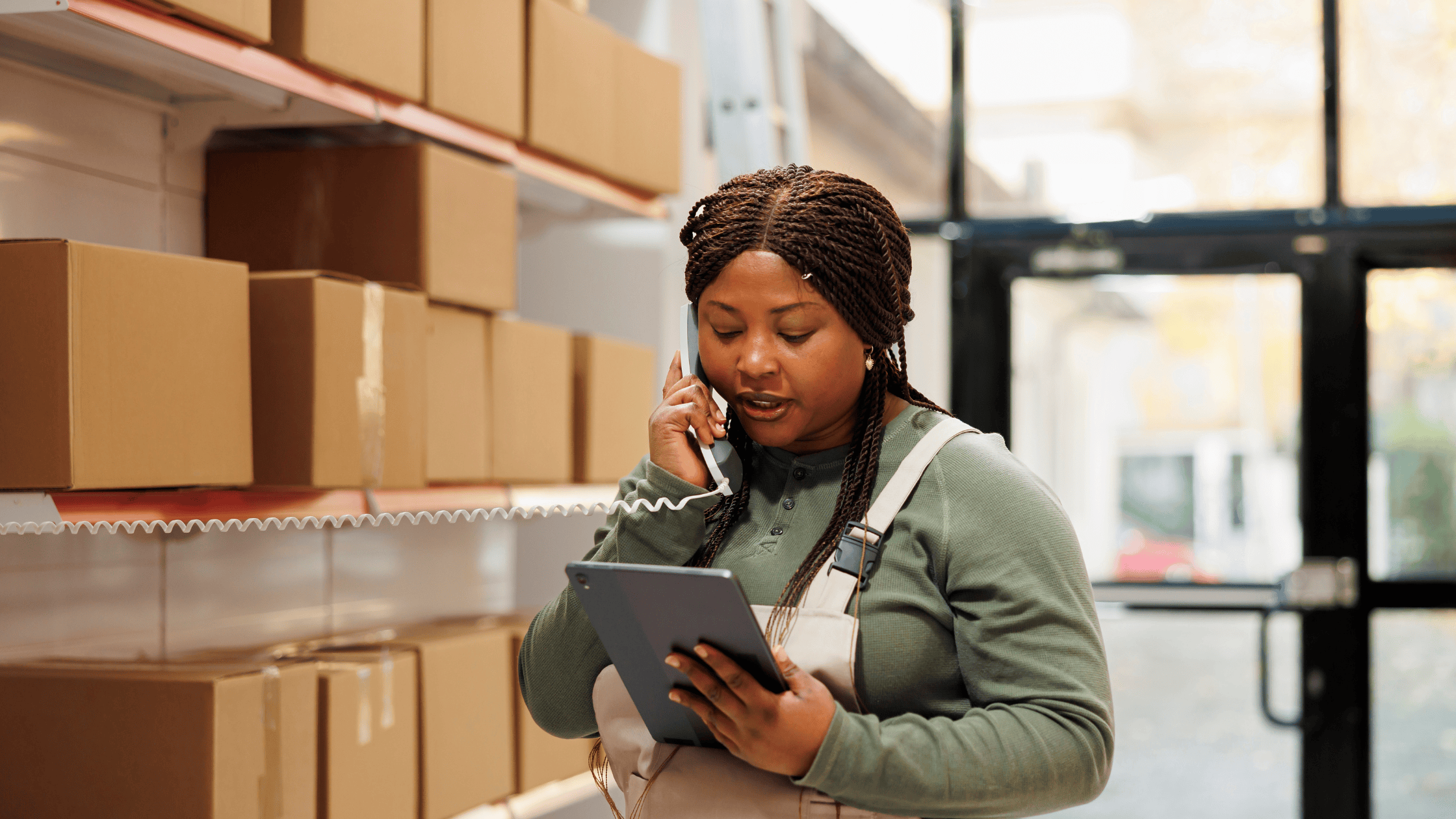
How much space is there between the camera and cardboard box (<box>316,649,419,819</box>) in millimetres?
1923

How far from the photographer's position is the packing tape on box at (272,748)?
1.79 metres

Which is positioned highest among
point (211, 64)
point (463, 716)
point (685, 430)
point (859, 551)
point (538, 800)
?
point (211, 64)

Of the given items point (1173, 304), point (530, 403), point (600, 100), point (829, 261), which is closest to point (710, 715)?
point (829, 261)

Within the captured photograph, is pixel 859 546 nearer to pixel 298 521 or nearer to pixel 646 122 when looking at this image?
pixel 298 521

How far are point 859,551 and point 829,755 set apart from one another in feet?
0.65

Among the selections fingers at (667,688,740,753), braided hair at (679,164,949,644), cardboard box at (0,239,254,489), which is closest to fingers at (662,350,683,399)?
braided hair at (679,164,949,644)

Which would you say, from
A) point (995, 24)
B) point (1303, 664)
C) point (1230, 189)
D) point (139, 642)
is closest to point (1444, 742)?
point (1303, 664)

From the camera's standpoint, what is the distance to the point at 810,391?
1181mm

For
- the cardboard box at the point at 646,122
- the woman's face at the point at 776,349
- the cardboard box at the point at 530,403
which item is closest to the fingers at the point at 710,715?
the woman's face at the point at 776,349

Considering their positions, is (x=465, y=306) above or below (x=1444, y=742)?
above

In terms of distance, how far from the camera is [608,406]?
2729mm

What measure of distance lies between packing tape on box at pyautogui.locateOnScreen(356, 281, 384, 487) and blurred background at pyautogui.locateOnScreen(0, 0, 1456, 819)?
83cm

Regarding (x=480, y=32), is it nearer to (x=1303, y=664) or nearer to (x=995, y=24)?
(x=995, y=24)

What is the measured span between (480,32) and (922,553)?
1.52 meters
